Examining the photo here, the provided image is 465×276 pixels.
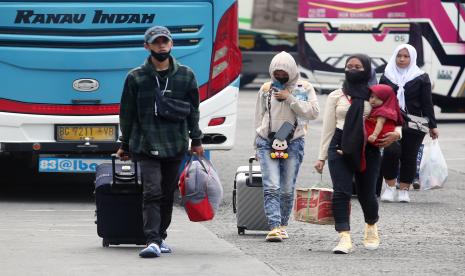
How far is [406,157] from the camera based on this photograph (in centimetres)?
1489

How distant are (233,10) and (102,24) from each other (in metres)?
1.26

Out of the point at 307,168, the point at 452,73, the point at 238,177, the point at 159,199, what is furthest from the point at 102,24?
the point at 452,73

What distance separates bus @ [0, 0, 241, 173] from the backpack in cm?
296

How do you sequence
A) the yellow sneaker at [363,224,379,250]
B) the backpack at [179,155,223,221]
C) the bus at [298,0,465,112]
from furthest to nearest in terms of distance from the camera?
the bus at [298,0,465,112]
the yellow sneaker at [363,224,379,250]
the backpack at [179,155,223,221]

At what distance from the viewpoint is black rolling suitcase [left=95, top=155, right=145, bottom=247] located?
427 inches

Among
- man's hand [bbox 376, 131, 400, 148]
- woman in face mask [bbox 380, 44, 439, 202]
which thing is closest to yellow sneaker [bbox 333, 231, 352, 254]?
man's hand [bbox 376, 131, 400, 148]

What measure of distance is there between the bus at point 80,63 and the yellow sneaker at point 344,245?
11.0 ft

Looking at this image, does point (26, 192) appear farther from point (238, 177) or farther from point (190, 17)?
point (238, 177)

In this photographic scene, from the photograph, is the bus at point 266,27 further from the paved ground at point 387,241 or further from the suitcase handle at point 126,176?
the suitcase handle at point 126,176

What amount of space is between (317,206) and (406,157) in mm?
3933

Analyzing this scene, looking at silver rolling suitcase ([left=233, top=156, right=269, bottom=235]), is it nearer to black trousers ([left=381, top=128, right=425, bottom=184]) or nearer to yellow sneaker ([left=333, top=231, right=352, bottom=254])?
yellow sneaker ([left=333, top=231, right=352, bottom=254])

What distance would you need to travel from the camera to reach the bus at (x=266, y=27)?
114ft

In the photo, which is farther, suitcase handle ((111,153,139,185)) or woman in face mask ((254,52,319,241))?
woman in face mask ((254,52,319,241))

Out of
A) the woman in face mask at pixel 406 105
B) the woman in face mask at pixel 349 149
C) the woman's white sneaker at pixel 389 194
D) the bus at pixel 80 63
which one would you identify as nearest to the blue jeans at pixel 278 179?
the woman in face mask at pixel 349 149
